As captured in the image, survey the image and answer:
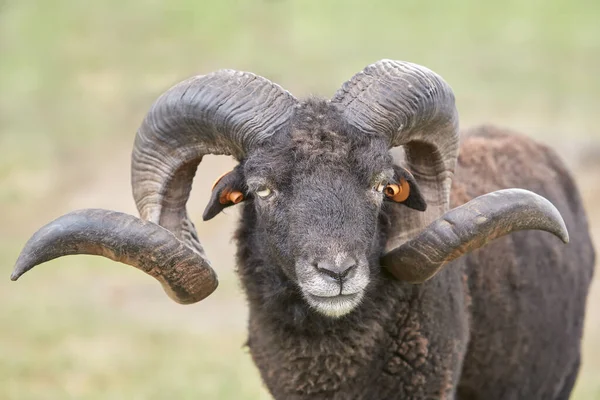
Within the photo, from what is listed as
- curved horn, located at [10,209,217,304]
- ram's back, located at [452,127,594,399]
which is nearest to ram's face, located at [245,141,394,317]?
Result: curved horn, located at [10,209,217,304]

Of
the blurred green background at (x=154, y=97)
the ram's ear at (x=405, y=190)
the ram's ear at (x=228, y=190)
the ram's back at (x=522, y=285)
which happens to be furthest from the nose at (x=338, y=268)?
the blurred green background at (x=154, y=97)

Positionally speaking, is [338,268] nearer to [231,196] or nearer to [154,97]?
[231,196]

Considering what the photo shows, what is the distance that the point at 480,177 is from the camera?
9.98m

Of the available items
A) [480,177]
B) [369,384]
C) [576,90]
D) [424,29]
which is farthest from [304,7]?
[369,384]

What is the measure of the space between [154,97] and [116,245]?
25082 mm

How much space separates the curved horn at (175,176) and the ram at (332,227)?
12 mm

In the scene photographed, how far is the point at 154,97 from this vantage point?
3184cm

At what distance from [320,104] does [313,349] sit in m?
2.12

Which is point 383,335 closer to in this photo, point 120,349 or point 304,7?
point 120,349

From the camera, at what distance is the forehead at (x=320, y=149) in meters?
7.35

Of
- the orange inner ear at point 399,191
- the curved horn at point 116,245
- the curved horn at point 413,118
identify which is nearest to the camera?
the curved horn at point 116,245

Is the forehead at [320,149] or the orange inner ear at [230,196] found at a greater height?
the forehead at [320,149]

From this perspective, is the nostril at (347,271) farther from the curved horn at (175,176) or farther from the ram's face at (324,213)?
the curved horn at (175,176)

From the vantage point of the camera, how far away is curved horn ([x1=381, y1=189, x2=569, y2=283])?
24.6 ft
